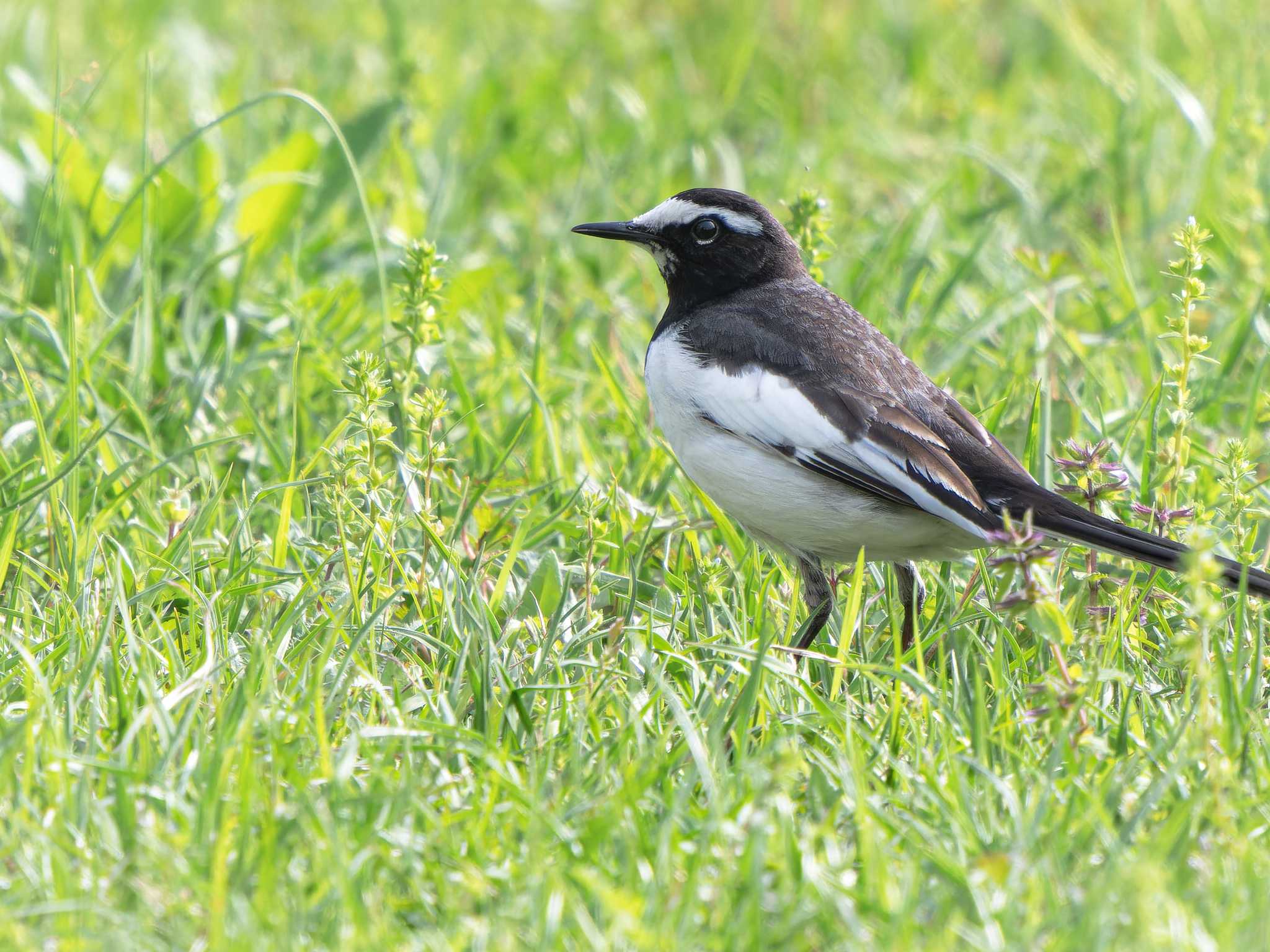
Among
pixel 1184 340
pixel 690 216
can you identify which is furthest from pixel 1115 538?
pixel 690 216

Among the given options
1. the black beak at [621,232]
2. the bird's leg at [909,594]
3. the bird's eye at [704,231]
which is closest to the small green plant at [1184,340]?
the bird's leg at [909,594]

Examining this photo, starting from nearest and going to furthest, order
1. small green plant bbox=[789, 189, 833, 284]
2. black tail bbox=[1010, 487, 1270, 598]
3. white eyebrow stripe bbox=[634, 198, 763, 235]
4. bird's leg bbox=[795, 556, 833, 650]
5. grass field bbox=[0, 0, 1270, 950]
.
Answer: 1. grass field bbox=[0, 0, 1270, 950]
2. black tail bbox=[1010, 487, 1270, 598]
3. bird's leg bbox=[795, 556, 833, 650]
4. white eyebrow stripe bbox=[634, 198, 763, 235]
5. small green plant bbox=[789, 189, 833, 284]

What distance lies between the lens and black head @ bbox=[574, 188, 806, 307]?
17.0ft

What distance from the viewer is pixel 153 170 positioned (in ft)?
17.7

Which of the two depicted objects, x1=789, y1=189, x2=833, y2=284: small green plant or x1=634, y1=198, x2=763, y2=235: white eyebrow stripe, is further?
x1=789, y1=189, x2=833, y2=284: small green plant

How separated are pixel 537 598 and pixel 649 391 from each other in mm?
784

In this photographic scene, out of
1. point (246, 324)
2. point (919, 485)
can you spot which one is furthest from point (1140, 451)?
point (246, 324)

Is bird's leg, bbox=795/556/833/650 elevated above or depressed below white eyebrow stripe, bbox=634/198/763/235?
below

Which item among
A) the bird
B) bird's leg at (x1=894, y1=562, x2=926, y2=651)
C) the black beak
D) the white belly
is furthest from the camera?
the black beak

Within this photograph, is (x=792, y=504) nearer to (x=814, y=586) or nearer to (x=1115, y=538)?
(x=814, y=586)

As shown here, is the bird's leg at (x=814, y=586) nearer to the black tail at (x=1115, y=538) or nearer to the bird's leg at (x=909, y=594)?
the bird's leg at (x=909, y=594)

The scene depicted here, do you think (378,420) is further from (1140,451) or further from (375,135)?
(375,135)

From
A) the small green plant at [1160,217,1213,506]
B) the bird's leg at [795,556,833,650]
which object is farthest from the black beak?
the small green plant at [1160,217,1213,506]

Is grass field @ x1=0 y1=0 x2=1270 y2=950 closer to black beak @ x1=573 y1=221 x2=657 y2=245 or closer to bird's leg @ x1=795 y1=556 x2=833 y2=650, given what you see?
bird's leg @ x1=795 y1=556 x2=833 y2=650
